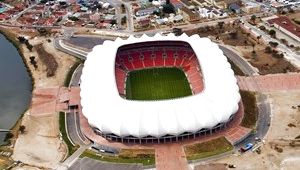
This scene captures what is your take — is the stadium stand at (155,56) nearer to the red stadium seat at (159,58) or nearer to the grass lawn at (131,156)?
the red stadium seat at (159,58)

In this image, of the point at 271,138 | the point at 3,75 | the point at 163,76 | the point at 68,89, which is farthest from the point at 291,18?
the point at 3,75

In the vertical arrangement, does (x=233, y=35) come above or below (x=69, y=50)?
below

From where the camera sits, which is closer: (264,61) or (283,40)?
(264,61)

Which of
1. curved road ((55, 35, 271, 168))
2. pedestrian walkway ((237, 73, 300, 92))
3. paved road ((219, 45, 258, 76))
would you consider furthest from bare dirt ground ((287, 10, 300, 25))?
pedestrian walkway ((237, 73, 300, 92))

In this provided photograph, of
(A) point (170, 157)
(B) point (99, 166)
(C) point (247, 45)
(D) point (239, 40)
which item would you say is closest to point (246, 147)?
(A) point (170, 157)

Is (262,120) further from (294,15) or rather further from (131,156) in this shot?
(294,15)

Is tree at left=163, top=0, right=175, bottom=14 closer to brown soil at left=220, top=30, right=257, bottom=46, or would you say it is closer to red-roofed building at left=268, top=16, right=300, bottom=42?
brown soil at left=220, top=30, right=257, bottom=46

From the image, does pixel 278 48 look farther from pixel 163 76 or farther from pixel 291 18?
pixel 163 76
